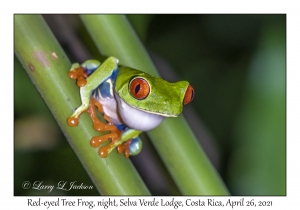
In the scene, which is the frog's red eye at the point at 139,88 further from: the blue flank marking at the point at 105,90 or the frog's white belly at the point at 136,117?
the blue flank marking at the point at 105,90

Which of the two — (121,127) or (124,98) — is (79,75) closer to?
(124,98)

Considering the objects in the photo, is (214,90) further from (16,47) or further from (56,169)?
(16,47)

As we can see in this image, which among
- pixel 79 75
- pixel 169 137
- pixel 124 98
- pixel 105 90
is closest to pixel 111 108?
pixel 105 90

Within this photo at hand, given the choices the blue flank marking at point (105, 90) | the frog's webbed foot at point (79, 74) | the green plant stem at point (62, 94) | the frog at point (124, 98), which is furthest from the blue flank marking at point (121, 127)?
the green plant stem at point (62, 94)

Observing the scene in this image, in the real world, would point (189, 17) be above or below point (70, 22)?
below

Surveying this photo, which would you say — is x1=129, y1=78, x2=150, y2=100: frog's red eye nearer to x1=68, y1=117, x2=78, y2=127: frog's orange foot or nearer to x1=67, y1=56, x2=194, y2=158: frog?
x1=67, y1=56, x2=194, y2=158: frog

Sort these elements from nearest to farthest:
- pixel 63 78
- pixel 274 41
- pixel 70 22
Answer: pixel 63 78 < pixel 274 41 < pixel 70 22

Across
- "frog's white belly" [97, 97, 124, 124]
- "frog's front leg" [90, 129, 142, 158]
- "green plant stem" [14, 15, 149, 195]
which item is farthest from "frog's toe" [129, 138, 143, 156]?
"green plant stem" [14, 15, 149, 195]

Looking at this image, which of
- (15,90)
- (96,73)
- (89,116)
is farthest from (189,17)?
(89,116)
